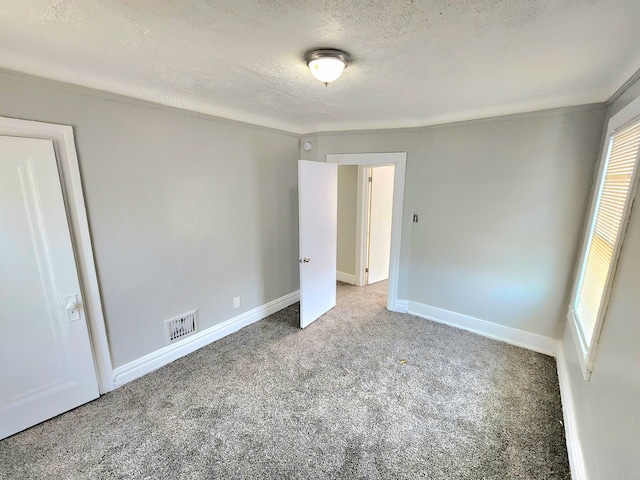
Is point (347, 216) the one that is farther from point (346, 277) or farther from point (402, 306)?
point (402, 306)

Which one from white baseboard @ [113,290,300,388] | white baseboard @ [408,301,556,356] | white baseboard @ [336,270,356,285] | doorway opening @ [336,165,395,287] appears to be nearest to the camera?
white baseboard @ [113,290,300,388]

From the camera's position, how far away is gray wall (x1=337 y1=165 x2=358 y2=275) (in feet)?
14.0

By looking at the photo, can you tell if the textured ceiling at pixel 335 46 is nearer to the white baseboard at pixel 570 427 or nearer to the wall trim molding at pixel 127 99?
the wall trim molding at pixel 127 99

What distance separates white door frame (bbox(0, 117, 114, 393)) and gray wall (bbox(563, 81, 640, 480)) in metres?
2.89

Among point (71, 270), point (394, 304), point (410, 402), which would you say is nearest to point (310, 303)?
point (394, 304)

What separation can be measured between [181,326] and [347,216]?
276cm

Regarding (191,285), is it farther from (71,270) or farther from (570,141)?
(570,141)

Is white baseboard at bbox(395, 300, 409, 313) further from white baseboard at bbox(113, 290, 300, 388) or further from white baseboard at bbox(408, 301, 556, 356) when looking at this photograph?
white baseboard at bbox(113, 290, 300, 388)

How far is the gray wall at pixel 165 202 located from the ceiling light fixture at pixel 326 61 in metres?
1.35

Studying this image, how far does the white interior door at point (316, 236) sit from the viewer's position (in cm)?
291

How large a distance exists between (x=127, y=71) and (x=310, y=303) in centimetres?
251

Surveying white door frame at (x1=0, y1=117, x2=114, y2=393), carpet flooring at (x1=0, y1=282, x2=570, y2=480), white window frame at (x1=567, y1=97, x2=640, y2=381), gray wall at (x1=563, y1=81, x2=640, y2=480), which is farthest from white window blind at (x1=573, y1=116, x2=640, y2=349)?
white door frame at (x1=0, y1=117, x2=114, y2=393)

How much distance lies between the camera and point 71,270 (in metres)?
1.88

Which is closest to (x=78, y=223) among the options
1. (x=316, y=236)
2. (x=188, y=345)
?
(x=188, y=345)
